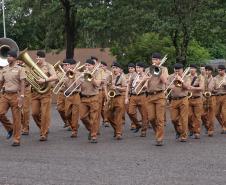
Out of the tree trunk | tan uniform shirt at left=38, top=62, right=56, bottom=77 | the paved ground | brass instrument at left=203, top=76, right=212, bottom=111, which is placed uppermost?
the tree trunk

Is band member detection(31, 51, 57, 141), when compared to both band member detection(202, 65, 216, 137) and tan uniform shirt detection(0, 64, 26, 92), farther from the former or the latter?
band member detection(202, 65, 216, 137)

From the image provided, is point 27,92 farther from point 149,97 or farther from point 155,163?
point 155,163

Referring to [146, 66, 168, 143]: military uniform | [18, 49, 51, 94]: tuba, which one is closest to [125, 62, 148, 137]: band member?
[146, 66, 168, 143]: military uniform

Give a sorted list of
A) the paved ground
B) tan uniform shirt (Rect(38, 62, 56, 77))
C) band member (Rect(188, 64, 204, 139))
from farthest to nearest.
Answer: band member (Rect(188, 64, 204, 139)) → tan uniform shirt (Rect(38, 62, 56, 77)) → the paved ground

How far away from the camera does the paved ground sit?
912 centimetres

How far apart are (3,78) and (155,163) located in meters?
4.39

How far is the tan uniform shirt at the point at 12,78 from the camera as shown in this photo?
42.8 ft

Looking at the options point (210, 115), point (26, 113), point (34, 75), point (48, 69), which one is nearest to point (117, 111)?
point (48, 69)

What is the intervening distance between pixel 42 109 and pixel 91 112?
1.21m

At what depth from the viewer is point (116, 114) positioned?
1480 centimetres

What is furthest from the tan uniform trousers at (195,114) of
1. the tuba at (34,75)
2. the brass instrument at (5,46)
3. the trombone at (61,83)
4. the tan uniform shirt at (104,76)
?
the brass instrument at (5,46)

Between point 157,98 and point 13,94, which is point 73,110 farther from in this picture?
point 157,98

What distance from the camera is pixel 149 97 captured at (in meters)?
13.3

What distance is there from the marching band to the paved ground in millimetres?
489
